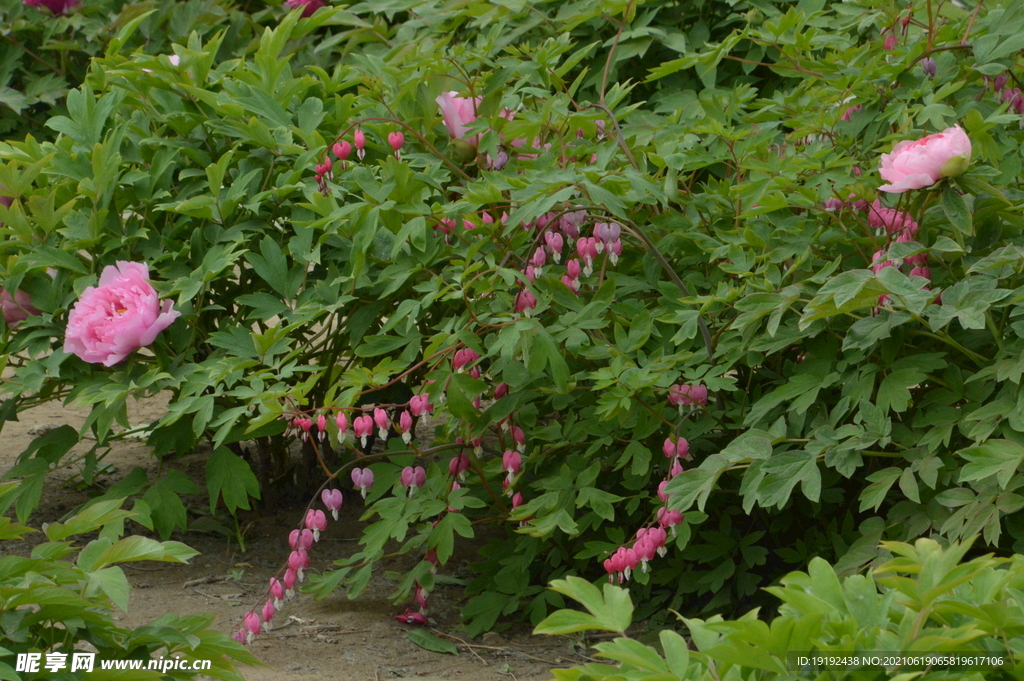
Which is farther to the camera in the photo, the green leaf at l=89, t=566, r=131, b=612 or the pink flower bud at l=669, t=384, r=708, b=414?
the pink flower bud at l=669, t=384, r=708, b=414

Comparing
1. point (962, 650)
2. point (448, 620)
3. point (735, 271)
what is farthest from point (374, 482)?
point (962, 650)

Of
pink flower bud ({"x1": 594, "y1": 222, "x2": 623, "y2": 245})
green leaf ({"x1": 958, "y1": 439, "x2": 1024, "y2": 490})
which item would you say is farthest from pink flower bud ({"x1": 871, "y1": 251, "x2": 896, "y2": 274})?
pink flower bud ({"x1": 594, "y1": 222, "x2": 623, "y2": 245})

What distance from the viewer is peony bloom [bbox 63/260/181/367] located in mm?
2512

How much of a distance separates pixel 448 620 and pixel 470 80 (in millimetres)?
1500

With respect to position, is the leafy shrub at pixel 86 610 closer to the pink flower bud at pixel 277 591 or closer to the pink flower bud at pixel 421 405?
the pink flower bud at pixel 277 591

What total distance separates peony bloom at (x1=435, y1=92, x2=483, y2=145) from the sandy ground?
1.27m

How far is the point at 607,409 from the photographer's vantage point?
2.23 metres

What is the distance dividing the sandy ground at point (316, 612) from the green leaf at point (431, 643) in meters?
0.01

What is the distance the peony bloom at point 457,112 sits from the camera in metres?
2.73

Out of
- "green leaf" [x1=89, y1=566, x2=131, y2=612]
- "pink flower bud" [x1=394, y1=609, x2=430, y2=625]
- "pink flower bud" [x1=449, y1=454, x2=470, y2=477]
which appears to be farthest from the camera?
"pink flower bud" [x1=394, y1=609, x2=430, y2=625]

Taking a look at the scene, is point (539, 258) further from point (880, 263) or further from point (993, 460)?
point (993, 460)

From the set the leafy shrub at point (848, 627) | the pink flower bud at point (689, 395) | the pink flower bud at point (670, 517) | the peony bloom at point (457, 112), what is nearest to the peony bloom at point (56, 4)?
the peony bloom at point (457, 112)

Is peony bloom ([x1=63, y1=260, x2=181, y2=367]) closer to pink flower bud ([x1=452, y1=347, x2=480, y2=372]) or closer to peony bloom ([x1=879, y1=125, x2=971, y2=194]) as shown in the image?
pink flower bud ([x1=452, y1=347, x2=480, y2=372])

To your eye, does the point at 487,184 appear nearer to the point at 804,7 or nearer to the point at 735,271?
the point at 735,271
